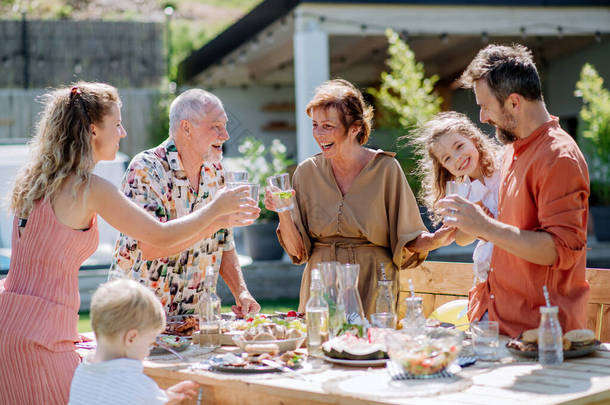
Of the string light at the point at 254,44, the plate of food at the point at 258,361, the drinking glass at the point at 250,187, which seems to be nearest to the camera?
the plate of food at the point at 258,361

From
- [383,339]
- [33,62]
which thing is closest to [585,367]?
[383,339]

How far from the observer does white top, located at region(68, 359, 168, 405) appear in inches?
91.7

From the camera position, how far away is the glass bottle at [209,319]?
3.02 meters

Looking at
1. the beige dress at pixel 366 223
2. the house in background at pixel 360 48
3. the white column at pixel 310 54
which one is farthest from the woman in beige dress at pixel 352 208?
the house in background at pixel 360 48

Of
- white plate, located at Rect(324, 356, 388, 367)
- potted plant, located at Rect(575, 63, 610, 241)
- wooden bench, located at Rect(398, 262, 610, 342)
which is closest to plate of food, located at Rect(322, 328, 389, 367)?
white plate, located at Rect(324, 356, 388, 367)

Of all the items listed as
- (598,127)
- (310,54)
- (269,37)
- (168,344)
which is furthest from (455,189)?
(269,37)

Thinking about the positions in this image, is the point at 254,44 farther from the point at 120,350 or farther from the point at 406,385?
the point at 406,385

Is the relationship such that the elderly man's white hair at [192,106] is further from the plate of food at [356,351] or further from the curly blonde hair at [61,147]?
the plate of food at [356,351]

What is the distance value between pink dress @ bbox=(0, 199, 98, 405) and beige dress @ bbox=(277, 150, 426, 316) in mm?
1295

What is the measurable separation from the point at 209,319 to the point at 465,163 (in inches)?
49.8

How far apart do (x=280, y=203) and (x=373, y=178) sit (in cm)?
65

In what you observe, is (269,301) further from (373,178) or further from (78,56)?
(78,56)

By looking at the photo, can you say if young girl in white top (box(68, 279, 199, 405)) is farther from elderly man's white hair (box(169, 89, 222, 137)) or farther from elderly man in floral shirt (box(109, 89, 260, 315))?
elderly man's white hair (box(169, 89, 222, 137))

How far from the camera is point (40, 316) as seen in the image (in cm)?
271
